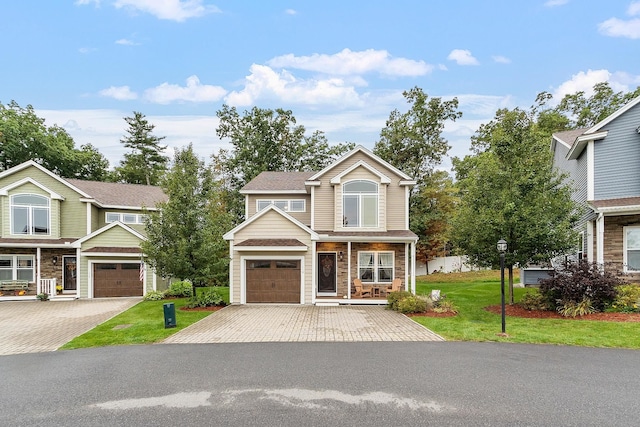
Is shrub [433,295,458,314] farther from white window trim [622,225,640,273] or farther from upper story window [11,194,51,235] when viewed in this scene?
upper story window [11,194,51,235]

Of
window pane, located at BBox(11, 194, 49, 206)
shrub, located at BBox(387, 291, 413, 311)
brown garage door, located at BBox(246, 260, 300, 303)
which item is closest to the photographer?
shrub, located at BBox(387, 291, 413, 311)

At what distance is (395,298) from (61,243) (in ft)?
64.2

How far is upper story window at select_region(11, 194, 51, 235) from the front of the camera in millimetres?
19250

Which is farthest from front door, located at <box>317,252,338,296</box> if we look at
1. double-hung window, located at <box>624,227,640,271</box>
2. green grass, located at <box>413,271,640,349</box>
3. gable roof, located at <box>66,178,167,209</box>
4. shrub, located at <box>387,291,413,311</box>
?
double-hung window, located at <box>624,227,640,271</box>

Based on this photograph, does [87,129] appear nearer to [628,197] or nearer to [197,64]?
[197,64]

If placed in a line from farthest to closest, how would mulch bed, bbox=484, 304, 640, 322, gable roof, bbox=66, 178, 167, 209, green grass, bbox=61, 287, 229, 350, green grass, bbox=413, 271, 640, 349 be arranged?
1. gable roof, bbox=66, 178, 167, 209
2. mulch bed, bbox=484, 304, 640, 322
3. green grass, bbox=61, 287, 229, 350
4. green grass, bbox=413, 271, 640, 349

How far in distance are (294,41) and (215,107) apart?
17.5 meters

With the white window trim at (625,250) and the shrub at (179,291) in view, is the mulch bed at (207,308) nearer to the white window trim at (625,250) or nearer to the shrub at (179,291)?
the shrub at (179,291)

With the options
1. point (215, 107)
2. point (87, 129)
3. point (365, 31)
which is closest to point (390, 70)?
point (365, 31)

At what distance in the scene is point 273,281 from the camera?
52.3 ft

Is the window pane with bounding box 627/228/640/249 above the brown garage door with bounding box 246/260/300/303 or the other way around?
above

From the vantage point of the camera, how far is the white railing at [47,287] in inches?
746

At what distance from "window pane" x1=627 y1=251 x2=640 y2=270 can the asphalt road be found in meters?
7.55

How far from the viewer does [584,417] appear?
4.74 m
